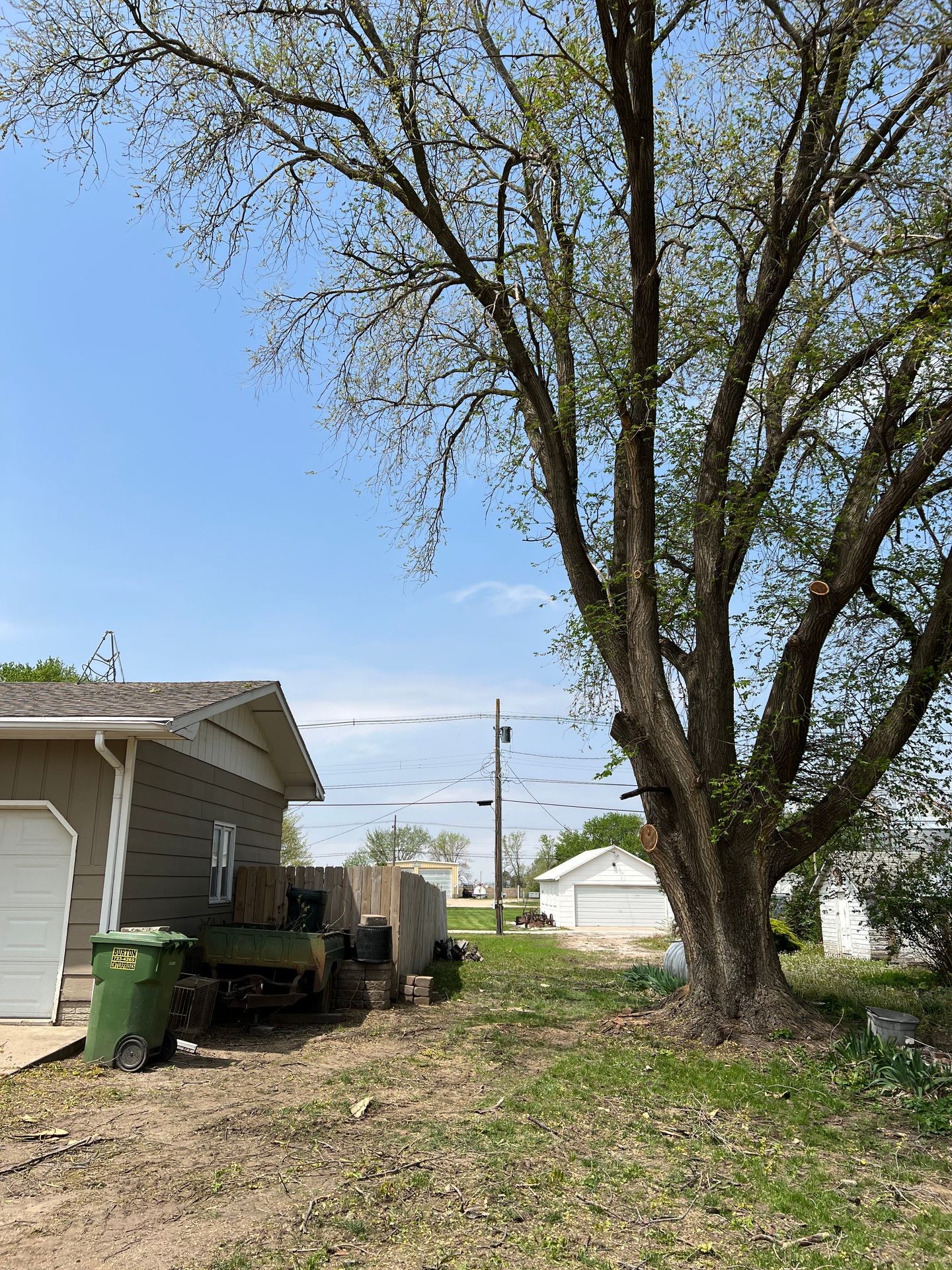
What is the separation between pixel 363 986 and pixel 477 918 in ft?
125

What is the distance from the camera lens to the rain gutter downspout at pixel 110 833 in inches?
343

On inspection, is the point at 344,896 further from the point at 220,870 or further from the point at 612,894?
the point at 612,894

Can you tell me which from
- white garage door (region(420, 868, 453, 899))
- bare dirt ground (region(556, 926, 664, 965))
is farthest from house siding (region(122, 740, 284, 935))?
white garage door (region(420, 868, 453, 899))

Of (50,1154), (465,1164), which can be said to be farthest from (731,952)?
(50,1154)

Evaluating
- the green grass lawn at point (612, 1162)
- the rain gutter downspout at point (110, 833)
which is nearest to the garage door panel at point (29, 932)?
the rain gutter downspout at point (110, 833)

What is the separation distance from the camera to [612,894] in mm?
40062

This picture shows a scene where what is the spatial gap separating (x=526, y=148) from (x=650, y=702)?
6.61m

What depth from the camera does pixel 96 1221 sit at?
14.0ft

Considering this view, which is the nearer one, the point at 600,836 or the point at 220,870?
the point at 220,870

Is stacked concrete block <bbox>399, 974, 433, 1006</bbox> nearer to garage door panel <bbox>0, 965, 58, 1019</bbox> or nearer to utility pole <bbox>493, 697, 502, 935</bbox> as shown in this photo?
garage door panel <bbox>0, 965, 58, 1019</bbox>

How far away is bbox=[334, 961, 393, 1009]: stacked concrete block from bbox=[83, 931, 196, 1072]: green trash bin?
3685 millimetres

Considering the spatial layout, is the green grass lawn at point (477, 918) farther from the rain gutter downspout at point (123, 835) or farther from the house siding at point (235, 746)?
the rain gutter downspout at point (123, 835)

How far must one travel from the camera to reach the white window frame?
1188 cm

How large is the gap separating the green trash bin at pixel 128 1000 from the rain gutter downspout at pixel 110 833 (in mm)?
1077
